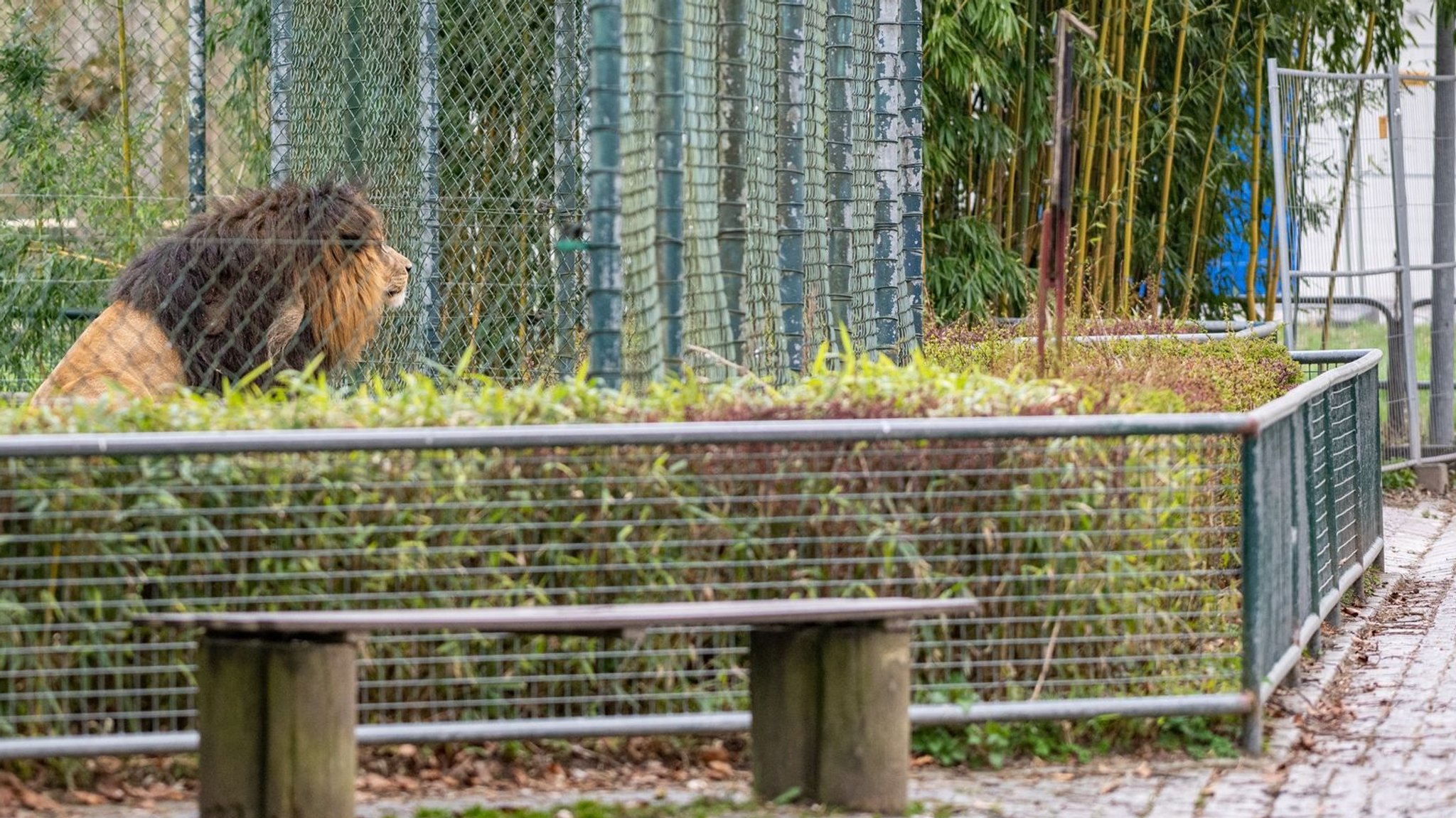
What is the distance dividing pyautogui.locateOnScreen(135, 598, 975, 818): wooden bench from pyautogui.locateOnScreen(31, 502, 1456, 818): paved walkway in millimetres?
158

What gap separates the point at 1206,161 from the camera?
11469 millimetres

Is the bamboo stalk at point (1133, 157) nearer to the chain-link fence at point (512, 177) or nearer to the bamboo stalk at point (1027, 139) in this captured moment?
the bamboo stalk at point (1027, 139)

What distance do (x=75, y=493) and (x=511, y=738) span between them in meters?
1.10

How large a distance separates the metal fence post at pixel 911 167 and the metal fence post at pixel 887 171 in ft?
0.84

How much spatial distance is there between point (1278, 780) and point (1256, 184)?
7753 mm

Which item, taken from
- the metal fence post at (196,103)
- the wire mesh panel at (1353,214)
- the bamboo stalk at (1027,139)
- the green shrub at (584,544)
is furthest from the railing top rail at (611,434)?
the bamboo stalk at (1027,139)

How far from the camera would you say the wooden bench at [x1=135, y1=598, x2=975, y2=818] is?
374cm

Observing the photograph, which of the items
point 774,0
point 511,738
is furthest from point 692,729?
point 774,0

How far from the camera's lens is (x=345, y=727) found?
3859mm

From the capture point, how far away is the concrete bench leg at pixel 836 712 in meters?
4.02

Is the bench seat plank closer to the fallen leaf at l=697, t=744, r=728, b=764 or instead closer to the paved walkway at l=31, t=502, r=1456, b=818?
the paved walkway at l=31, t=502, r=1456, b=818

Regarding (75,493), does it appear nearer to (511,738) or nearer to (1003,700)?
(511,738)

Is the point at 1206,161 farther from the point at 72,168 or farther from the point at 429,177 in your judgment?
the point at 72,168

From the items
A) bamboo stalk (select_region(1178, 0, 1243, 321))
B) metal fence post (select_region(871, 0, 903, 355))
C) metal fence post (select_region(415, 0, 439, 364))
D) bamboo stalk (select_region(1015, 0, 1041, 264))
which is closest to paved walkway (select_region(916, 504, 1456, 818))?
metal fence post (select_region(871, 0, 903, 355))
